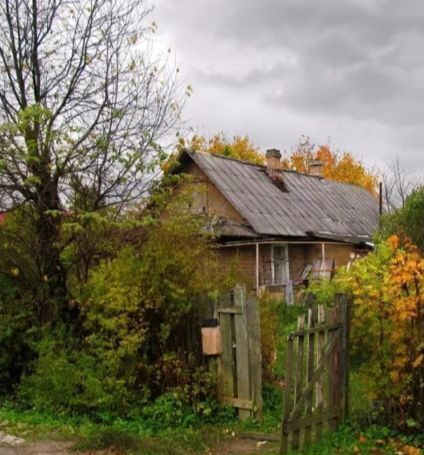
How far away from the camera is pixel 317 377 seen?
6922 millimetres

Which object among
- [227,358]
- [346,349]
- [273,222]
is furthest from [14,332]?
[273,222]

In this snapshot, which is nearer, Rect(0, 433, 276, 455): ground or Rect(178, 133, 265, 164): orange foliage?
Rect(0, 433, 276, 455): ground

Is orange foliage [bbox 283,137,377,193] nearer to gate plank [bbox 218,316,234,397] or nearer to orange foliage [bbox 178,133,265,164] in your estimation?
orange foliage [bbox 178,133,265,164]

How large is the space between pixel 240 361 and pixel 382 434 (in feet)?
7.03

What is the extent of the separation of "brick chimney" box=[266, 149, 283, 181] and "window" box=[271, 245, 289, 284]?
192 inches

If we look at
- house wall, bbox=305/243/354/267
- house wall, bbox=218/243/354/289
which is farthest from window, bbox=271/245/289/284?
house wall, bbox=305/243/354/267

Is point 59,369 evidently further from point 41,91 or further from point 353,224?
point 353,224

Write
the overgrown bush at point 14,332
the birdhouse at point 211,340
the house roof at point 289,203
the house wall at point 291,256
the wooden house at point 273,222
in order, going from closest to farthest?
1. the birdhouse at point 211,340
2. the overgrown bush at point 14,332
3. the wooden house at point 273,222
4. the house wall at point 291,256
5. the house roof at point 289,203

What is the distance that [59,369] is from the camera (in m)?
8.40

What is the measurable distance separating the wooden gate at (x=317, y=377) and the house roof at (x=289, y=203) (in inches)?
607

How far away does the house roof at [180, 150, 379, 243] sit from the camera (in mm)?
24266

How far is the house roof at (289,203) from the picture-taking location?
2427 centimetres

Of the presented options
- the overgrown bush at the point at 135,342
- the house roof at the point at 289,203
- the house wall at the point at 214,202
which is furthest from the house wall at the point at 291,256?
the overgrown bush at the point at 135,342

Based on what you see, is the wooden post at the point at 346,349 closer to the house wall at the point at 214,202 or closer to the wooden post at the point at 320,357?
the wooden post at the point at 320,357
